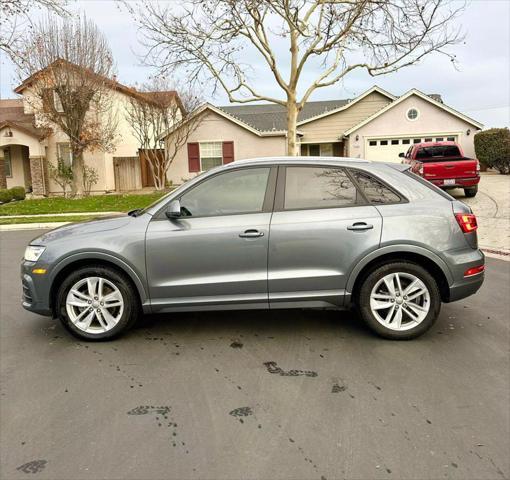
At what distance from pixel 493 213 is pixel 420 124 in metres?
16.1

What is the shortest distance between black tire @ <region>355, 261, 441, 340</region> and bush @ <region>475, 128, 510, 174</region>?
73.9 feet

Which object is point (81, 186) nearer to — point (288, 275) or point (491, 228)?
point (491, 228)

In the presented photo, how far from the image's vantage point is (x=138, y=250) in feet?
14.5

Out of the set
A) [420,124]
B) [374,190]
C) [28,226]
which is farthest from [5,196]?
[374,190]

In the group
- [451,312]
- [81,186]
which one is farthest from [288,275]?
[81,186]

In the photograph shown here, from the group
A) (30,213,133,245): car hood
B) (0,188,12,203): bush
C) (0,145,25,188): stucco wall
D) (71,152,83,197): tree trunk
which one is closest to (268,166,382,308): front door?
(30,213,133,245): car hood

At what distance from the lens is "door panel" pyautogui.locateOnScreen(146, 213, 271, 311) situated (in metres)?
4.39

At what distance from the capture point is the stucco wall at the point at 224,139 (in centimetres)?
2750

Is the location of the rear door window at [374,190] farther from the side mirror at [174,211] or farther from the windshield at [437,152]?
the windshield at [437,152]

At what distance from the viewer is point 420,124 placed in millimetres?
27453

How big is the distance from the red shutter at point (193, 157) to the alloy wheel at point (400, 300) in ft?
79.3

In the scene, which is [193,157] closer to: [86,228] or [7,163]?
[7,163]

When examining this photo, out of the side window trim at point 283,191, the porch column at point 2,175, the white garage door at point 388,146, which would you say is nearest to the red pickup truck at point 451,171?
the side window trim at point 283,191

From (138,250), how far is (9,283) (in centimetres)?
376
